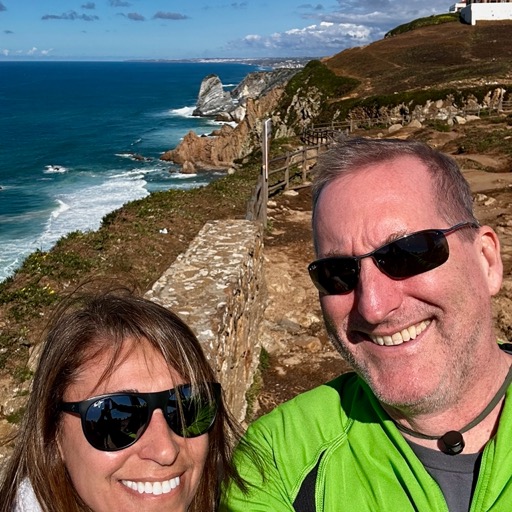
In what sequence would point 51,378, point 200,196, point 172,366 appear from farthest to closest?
point 200,196 < point 172,366 < point 51,378

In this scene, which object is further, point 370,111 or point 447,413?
point 370,111

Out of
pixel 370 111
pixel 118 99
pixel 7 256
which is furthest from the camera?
pixel 118 99

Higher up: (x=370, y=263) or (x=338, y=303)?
(x=370, y=263)

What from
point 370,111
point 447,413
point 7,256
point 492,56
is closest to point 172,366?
point 447,413

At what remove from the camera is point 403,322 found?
221cm

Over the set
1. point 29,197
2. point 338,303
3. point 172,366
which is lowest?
point 29,197

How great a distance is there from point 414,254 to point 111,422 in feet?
4.46

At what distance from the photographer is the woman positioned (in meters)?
2.11

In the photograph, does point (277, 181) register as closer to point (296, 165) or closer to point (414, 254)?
point (296, 165)

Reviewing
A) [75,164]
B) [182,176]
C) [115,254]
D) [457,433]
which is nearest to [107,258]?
[115,254]

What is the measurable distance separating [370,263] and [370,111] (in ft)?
128

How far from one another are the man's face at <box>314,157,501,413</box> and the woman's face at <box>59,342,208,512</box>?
84cm

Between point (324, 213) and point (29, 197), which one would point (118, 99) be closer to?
point (29, 197)

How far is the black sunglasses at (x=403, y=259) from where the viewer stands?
2.21 meters
